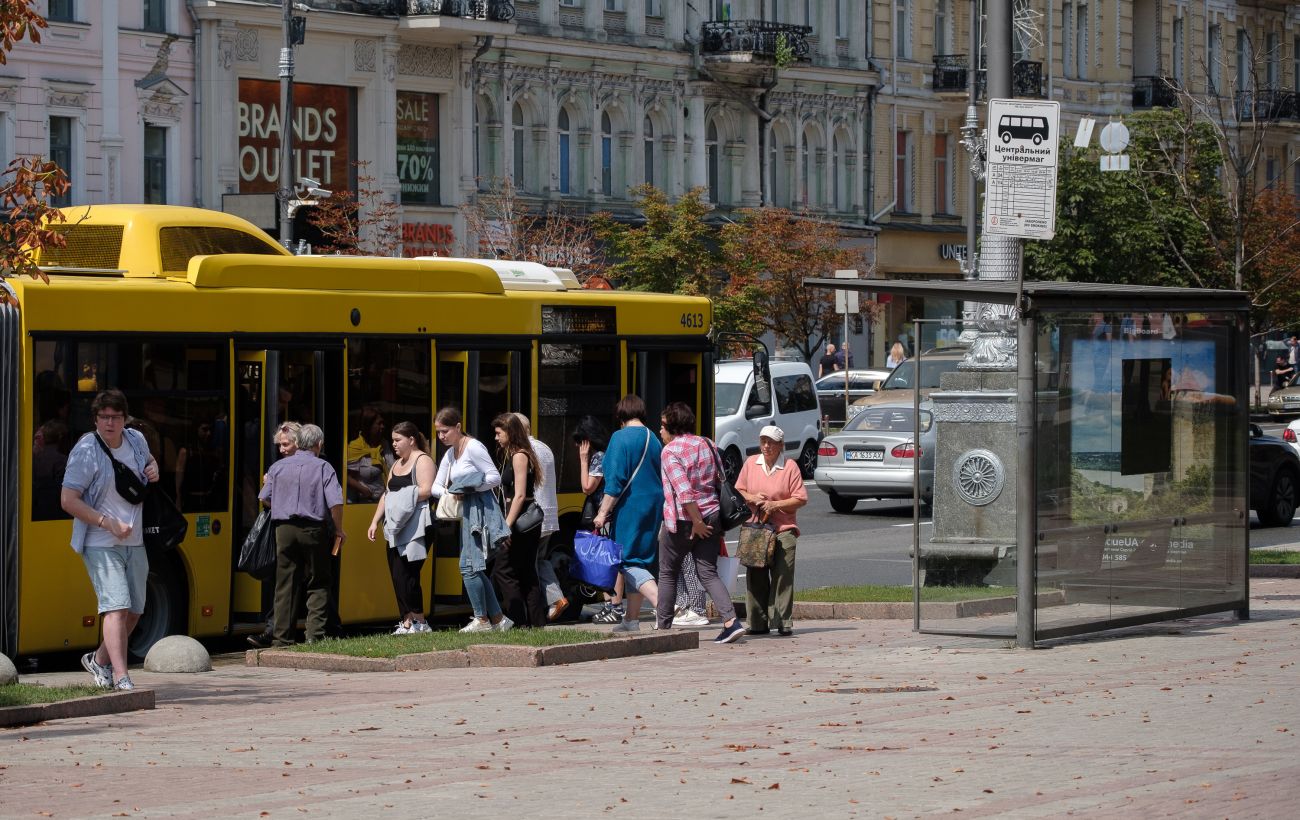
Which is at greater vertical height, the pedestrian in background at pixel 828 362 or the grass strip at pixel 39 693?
the pedestrian in background at pixel 828 362

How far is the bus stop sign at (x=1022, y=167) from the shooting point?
14.5 metres

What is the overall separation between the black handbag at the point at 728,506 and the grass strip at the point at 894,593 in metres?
1.50

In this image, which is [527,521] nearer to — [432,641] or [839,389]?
[432,641]

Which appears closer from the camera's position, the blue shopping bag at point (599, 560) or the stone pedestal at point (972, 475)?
the blue shopping bag at point (599, 560)

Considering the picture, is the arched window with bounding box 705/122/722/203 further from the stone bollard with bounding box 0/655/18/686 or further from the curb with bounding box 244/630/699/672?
the stone bollard with bounding box 0/655/18/686

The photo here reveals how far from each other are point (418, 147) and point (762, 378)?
25940mm

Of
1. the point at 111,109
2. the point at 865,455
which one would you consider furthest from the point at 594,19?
the point at 865,455

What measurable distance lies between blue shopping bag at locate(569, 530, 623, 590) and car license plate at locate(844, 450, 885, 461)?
47.5 feet

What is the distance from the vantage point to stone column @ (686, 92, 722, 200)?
5572 cm

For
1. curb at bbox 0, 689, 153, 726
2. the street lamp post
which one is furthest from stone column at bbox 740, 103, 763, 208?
curb at bbox 0, 689, 153, 726

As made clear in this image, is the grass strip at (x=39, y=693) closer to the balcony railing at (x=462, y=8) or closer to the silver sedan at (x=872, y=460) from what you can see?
the silver sedan at (x=872, y=460)

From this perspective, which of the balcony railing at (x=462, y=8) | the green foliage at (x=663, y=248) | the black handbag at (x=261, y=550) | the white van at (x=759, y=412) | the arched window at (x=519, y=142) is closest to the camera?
the black handbag at (x=261, y=550)

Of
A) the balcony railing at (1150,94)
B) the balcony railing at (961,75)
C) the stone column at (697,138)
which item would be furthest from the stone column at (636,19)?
the balcony railing at (1150,94)

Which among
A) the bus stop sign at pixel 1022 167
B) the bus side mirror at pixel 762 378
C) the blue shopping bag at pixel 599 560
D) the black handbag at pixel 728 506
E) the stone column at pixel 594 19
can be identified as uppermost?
the stone column at pixel 594 19
